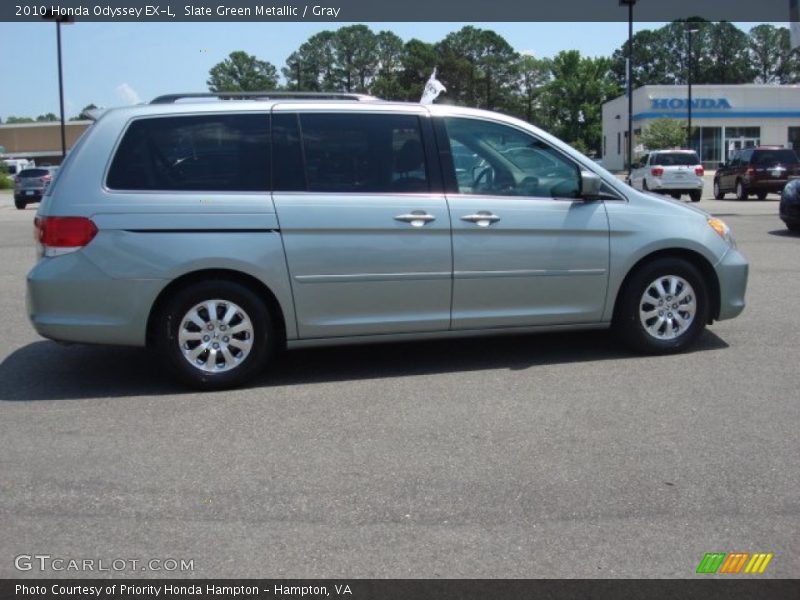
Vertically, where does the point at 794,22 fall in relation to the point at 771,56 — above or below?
below

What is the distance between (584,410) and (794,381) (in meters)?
1.65

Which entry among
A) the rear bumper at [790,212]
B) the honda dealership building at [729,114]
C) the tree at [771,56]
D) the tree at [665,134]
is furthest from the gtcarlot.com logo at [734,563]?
the tree at [771,56]

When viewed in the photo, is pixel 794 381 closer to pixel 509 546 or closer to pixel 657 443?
pixel 657 443

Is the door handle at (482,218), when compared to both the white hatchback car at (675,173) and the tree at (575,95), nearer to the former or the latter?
the white hatchback car at (675,173)

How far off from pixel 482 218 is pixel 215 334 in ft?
6.59

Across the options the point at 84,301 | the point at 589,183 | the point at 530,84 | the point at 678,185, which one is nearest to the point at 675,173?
the point at 678,185

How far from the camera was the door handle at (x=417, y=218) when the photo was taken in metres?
5.96

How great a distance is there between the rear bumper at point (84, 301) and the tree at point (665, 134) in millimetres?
49852

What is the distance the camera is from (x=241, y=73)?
61.0 metres

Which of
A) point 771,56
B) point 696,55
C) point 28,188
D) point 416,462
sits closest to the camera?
point 416,462

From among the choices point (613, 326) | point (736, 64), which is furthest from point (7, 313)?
point (736, 64)

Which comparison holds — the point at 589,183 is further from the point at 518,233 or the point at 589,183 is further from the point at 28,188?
the point at 28,188

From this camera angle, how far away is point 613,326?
662 cm

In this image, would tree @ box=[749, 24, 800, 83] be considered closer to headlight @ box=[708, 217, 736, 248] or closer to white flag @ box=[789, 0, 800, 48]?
white flag @ box=[789, 0, 800, 48]
